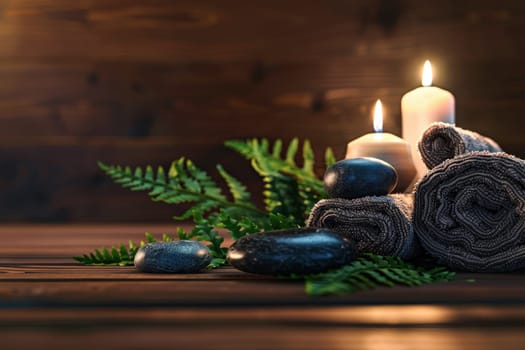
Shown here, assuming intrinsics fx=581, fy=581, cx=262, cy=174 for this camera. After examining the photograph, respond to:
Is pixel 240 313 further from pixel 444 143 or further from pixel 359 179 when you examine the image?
pixel 444 143

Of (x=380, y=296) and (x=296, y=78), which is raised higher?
(x=296, y=78)

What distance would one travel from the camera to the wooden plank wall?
1.60 meters

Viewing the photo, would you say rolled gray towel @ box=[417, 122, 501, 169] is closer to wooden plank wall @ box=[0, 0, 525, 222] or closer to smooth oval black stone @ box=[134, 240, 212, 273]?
smooth oval black stone @ box=[134, 240, 212, 273]

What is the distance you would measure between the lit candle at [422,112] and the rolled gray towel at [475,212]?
20 cm

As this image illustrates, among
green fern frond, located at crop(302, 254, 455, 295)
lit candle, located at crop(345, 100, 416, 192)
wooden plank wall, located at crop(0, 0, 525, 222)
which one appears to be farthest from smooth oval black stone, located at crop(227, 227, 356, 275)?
wooden plank wall, located at crop(0, 0, 525, 222)

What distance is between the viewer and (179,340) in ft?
1.33

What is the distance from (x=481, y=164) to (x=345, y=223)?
0.55ft

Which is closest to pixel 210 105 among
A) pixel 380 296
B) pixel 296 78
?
pixel 296 78

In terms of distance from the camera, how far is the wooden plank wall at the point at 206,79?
5.24 feet

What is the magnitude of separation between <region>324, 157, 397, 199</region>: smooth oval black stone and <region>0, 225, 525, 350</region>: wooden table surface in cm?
15

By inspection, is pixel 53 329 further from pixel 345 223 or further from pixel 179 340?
pixel 345 223

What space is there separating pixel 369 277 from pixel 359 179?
13 cm

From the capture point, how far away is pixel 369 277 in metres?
0.62

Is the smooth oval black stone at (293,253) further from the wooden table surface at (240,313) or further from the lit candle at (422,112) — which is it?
the lit candle at (422,112)
